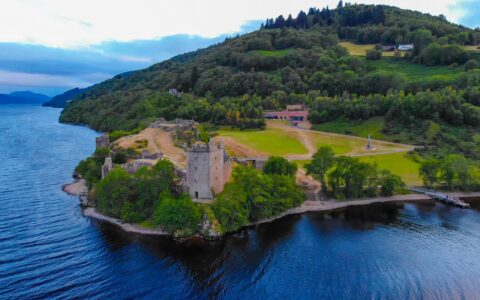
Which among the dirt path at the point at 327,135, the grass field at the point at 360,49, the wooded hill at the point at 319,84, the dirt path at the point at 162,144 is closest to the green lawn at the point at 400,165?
the dirt path at the point at 327,135

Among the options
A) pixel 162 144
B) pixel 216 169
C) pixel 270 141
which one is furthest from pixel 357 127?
pixel 216 169

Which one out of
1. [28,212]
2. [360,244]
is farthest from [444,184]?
[28,212]

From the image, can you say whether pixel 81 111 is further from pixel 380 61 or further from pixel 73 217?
pixel 73 217

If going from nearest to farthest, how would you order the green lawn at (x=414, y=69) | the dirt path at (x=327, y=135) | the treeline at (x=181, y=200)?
the treeline at (x=181, y=200) → the dirt path at (x=327, y=135) → the green lawn at (x=414, y=69)

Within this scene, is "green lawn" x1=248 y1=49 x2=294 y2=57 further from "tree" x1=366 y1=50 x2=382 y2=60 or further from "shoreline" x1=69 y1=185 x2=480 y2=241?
"shoreline" x1=69 y1=185 x2=480 y2=241

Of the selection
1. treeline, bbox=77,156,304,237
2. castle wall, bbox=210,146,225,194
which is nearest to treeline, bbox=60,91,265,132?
treeline, bbox=77,156,304,237

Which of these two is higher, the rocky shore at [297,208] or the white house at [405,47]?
the white house at [405,47]

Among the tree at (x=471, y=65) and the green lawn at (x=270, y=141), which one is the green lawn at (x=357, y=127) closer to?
the green lawn at (x=270, y=141)
